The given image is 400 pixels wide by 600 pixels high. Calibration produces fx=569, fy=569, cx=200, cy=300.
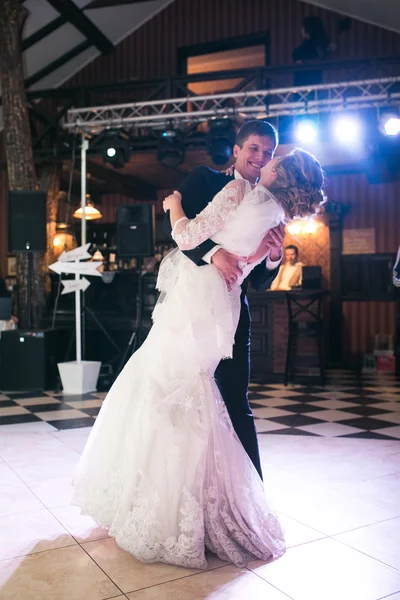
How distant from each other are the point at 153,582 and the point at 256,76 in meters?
6.56

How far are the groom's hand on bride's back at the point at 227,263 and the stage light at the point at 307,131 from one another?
16.9ft

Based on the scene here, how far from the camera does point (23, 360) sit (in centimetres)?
545

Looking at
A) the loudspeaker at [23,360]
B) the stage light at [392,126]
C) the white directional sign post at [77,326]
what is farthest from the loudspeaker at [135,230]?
the stage light at [392,126]

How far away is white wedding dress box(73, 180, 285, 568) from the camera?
1.68m

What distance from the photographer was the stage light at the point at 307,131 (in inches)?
254

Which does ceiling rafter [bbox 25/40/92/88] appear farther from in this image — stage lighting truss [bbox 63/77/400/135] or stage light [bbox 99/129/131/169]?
stage light [bbox 99/129/131/169]

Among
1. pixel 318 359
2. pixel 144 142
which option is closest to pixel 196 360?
pixel 318 359

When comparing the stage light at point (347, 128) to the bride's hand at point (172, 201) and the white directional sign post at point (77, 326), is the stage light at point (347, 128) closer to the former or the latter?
the white directional sign post at point (77, 326)

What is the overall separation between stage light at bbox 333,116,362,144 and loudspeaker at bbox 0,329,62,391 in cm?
389

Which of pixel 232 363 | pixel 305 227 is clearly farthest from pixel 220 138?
pixel 232 363

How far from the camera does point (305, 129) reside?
6488 millimetres

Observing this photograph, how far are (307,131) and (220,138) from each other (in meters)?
1.01

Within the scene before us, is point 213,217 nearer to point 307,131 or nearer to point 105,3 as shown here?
point 307,131

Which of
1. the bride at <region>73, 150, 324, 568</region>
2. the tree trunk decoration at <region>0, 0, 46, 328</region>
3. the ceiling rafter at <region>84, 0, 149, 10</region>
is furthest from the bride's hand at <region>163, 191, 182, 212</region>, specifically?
the ceiling rafter at <region>84, 0, 149, 10</region>
